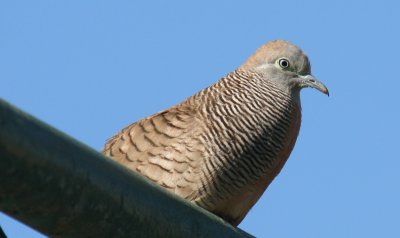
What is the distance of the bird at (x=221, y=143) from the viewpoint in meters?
6.59

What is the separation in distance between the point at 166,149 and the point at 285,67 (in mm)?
1318

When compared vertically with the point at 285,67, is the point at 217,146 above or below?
below

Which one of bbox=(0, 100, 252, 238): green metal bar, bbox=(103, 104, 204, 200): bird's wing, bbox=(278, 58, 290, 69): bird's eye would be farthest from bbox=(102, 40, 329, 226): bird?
bbox=(0, 100, 252, 238): green metal bar

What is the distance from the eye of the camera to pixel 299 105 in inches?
292

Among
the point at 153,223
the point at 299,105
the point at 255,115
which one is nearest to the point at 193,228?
the point at 153,223

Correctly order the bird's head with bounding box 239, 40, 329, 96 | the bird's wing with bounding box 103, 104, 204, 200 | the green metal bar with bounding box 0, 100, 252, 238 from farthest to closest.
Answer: the bird's head with bounding box 239, 40, 329, 96 < the bird's wing with bounding box 103, 104, 204, 200 < the green metal bar with bounding box 0, 100, 252, 238

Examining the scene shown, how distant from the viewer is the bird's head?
746 centimetres

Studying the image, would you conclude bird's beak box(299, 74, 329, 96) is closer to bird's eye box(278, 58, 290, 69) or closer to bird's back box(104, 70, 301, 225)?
bird's eye box(278, 58, 290, 69)

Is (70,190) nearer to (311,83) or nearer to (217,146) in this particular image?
(217,146)

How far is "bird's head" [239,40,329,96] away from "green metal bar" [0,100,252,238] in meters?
4.04

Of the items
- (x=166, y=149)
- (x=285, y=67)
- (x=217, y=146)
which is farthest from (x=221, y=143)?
(x=285, y=67)

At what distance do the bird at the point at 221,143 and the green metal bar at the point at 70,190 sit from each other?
3.06 m

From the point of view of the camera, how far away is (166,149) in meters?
6.78

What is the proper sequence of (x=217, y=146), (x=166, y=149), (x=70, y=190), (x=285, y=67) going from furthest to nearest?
(x=285, y=67)
(x=166, y=149)
(x=217, y=146)
(x=70, y=190)
